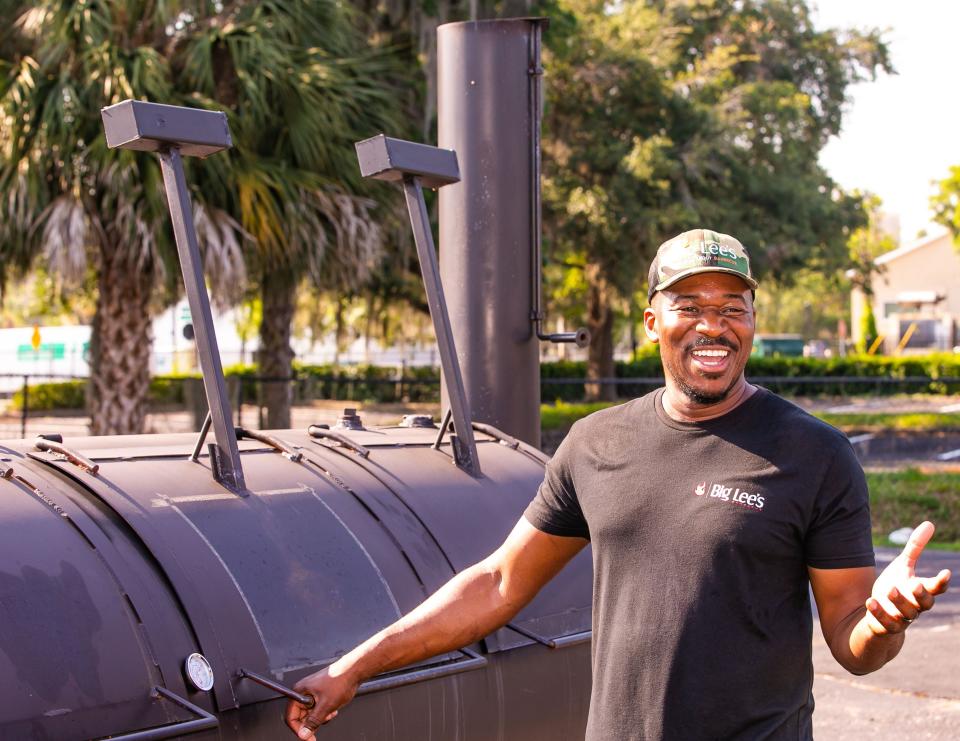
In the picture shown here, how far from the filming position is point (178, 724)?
2.72m

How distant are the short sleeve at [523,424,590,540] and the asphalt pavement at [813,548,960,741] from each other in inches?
163

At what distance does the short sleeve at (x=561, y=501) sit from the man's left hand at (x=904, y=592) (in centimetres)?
72

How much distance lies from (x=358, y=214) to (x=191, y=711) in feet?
37.2

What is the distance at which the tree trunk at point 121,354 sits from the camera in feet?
41.8

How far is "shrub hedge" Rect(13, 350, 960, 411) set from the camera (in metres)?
18.1

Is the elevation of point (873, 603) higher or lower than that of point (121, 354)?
lower

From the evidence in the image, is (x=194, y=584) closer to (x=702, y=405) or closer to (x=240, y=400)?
(x=702, y=405)

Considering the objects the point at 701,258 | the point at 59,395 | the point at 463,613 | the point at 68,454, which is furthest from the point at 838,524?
the point at 59,395

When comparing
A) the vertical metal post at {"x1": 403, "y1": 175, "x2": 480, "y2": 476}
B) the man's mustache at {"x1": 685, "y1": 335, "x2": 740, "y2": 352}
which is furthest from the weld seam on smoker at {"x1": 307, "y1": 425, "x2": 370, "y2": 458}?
the man's mustache at {"x1": 685, "y1": 335, "x2": 740, "y2": 352}

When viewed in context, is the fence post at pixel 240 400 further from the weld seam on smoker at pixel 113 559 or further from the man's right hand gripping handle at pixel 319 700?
the man's right hand gripping handle at pixel 319 700

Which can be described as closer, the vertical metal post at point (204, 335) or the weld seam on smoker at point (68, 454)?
the weld seam on smoker at point (68, 454)

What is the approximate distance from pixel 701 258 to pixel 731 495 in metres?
0.47

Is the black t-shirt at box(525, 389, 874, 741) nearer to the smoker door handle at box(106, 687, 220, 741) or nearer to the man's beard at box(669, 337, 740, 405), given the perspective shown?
the man's beard at box(669, 337, 740, 405)

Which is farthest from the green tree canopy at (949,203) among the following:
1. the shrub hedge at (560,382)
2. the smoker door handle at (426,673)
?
the smoker door handle at (426,673)
